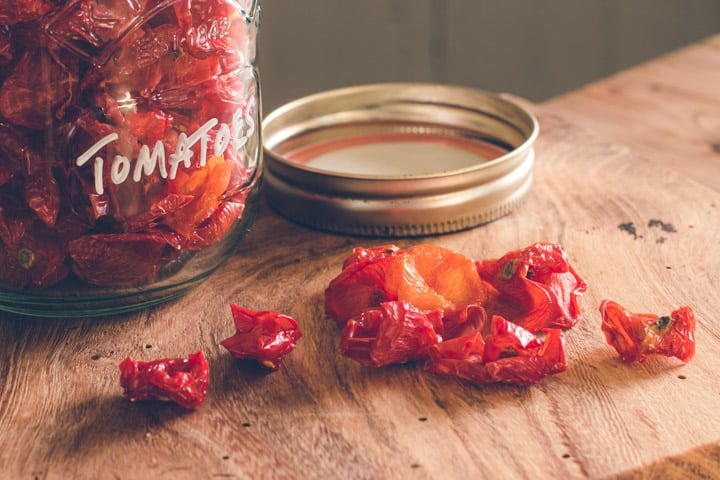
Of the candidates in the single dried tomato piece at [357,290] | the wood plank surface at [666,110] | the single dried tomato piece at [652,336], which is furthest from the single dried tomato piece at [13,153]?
the wood plank surface at [666,110]

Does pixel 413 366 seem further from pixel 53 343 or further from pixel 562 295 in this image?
pixel 53 343

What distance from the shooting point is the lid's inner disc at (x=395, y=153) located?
1.13 metres

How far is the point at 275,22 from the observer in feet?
7.88

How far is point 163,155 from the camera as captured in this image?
2.53 feet

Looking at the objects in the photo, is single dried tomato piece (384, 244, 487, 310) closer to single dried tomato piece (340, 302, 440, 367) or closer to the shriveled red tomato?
single dried tomato piece (340, 302, 440, 367)

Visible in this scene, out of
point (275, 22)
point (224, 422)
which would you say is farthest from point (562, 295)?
point (275, 22)

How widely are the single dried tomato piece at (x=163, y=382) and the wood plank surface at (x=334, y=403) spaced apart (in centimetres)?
1

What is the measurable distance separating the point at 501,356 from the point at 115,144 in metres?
0.38

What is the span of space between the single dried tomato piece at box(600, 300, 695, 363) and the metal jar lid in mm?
286

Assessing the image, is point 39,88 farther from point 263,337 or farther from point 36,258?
point 263,337

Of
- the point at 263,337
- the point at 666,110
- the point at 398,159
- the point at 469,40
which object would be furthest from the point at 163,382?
the point at 469,40

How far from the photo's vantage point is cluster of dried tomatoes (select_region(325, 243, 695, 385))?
29.6 inches

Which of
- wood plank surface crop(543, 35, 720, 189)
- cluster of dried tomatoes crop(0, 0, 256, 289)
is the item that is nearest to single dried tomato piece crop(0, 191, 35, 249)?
cluster of dried tomatoes crop(0, 0, 256, 289)

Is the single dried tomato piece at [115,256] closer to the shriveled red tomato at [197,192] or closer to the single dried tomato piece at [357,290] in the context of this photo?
the shriveled red tomato at [197,192]
